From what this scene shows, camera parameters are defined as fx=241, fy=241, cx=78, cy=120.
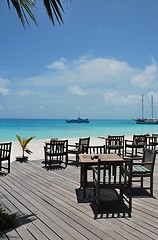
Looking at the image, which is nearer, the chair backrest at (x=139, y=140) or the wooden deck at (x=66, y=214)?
the wooden deck at (x=66, y=214)

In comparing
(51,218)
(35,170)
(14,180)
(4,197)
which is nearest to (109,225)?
(51,218)

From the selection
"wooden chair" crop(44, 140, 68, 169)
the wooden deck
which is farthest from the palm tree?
"wooden chair" crop(44, 140, 68, 169)

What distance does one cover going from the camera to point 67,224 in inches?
121

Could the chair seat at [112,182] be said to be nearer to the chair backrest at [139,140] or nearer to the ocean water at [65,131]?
the chair backrest at [139,140]

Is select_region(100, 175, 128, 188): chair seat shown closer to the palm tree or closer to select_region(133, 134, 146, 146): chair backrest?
the palm tree

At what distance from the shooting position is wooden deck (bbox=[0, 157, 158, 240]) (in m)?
2.80

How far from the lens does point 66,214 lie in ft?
11.2

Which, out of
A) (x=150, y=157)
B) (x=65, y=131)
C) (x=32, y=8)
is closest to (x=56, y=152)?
(x=150, y=157)

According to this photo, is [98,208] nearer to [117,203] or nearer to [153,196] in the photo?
[117,203]

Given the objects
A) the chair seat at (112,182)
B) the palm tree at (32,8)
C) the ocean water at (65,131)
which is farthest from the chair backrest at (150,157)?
the ocean water at (65,131)

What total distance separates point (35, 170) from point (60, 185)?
171 cm

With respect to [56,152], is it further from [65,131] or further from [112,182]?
[65,131]

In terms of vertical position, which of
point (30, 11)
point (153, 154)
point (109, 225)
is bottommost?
point (109, 225)

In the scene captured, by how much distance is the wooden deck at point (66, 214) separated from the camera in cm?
280
